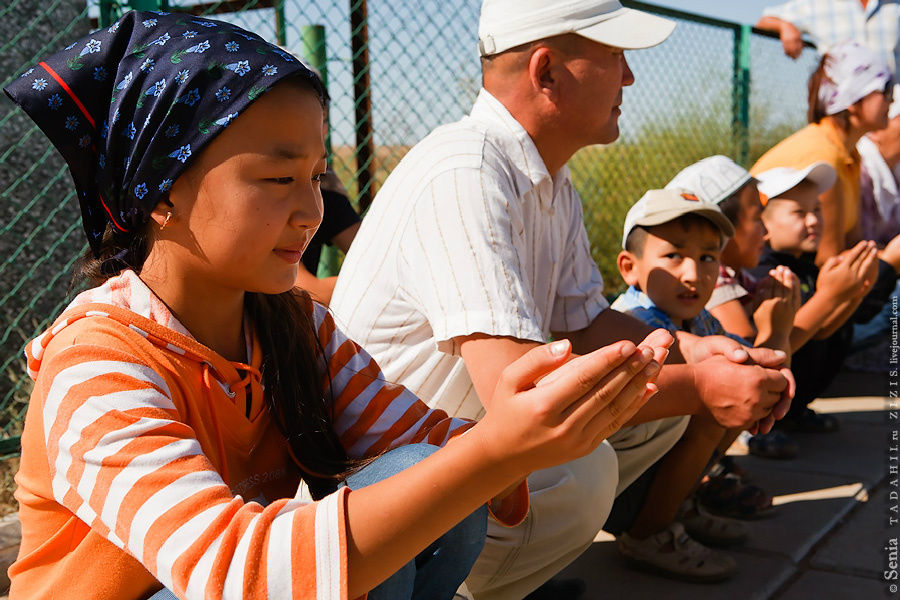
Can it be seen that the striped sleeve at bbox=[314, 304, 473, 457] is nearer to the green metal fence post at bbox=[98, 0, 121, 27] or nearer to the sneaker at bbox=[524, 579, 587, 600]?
the sneaker at bbox=[524, 579, 587, 600]

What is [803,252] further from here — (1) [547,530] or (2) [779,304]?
(1) [547,530]

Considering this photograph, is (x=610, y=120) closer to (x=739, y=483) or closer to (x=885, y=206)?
(x=739, y=483)

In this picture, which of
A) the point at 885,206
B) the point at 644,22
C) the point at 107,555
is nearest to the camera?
the point at 107,555

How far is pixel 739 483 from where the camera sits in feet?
10.5

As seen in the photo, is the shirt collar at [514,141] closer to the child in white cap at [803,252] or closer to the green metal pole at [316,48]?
the green metal pole at [316,48]

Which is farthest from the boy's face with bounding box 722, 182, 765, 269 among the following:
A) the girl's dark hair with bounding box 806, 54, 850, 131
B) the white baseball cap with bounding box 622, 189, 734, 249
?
the girl's dark hair with bounding box 806, 54, 850, 131

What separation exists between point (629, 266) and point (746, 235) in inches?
26.2

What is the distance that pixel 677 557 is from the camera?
2.61m

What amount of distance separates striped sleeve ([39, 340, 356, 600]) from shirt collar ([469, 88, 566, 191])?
122 cm

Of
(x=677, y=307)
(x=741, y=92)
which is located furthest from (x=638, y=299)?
(x=741, y=92)

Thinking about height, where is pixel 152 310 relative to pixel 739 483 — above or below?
above

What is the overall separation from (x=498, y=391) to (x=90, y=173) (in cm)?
78

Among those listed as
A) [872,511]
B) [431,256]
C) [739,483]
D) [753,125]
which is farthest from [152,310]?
[753,125]

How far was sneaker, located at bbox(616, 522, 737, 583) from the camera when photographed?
8.46 feet
